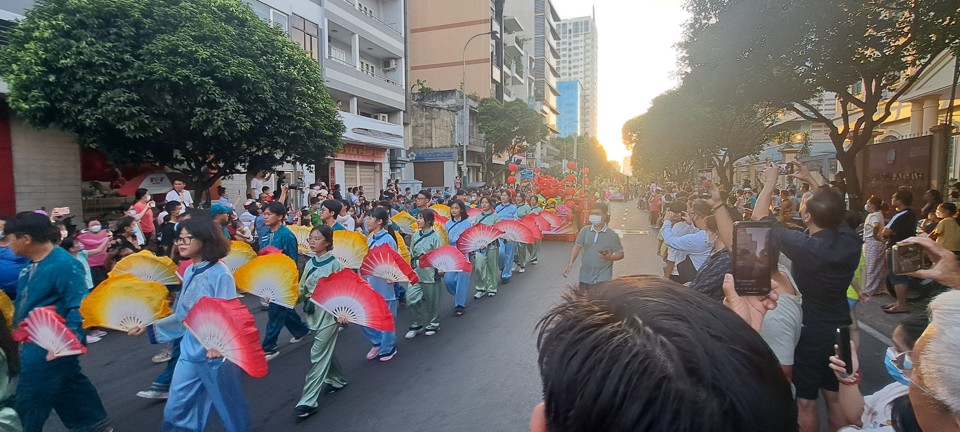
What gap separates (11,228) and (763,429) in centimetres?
429

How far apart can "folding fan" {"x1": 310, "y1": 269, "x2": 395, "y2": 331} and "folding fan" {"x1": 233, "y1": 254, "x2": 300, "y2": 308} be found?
0.33 meters

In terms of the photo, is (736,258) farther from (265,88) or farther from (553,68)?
(553,68)

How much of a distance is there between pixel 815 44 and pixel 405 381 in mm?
10145

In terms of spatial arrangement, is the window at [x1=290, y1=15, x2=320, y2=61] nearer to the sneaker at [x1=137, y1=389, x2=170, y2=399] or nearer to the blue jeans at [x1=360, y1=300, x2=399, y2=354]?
the blue jeans at [x1=360, y1=300, x2=399, y2=354]

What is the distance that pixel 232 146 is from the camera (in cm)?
1187

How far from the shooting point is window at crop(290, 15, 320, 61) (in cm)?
1881

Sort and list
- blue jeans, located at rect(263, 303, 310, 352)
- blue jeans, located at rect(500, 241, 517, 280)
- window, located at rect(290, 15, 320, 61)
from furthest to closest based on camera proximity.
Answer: window, located at rect(290, 15, 320, 61)
blue jeans, located at rect(500, 241, 517, 280)
blue jeans, located at rect(263, 303, 310, 352)

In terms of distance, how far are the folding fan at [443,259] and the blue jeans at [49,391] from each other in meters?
3.47

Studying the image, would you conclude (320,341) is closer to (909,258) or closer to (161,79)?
(909,258)

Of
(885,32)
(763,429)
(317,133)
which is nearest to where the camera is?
(763,429)

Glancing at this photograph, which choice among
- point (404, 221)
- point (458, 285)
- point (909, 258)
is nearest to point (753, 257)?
point (909, 258)

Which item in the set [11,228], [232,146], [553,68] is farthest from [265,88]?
[553,68]

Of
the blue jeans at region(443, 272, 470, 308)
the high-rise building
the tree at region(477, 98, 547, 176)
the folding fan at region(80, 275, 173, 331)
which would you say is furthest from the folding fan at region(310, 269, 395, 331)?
the high-rise building

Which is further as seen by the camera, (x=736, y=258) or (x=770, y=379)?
Answer: (x=736, y=258)
